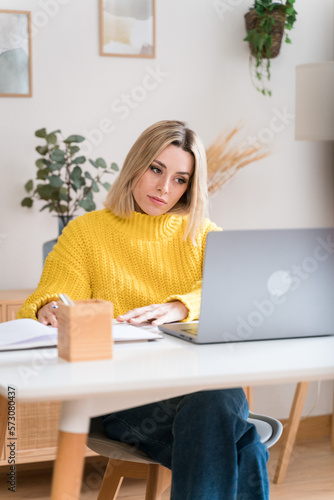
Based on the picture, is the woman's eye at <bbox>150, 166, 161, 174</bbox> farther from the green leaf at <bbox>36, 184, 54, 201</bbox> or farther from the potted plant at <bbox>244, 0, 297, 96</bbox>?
the potted plant at <bbox>244, 0, 297, 96</bbox>

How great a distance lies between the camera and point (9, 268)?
2.76 meters

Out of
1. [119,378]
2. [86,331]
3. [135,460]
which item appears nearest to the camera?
[119,378]

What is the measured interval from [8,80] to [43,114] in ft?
0.61

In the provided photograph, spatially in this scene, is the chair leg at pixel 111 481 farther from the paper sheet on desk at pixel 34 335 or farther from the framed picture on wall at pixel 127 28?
the framed picture on wall at pixel 127 28

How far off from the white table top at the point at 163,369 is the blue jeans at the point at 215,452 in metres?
0.14

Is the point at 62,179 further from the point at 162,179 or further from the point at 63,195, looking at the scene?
the point at 162,179

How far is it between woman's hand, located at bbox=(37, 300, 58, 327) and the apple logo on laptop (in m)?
0.49

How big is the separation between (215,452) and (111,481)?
494mm

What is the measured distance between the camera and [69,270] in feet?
6.00

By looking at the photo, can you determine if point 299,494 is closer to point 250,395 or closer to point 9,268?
point 250,395

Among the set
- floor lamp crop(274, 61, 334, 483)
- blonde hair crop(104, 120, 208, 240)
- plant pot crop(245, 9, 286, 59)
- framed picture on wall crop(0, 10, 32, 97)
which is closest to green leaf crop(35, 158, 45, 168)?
framed picture on wall crop(0, 10, 32, 97)

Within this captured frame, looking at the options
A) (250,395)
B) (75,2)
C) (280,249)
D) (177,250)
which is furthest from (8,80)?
(280,249)

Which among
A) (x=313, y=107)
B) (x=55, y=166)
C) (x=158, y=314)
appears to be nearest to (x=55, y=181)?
(x=55, y=166)

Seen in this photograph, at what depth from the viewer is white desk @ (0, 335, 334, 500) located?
988 millimetres
